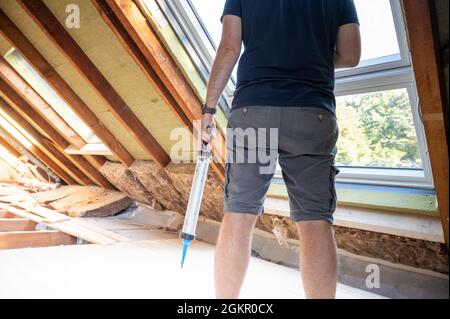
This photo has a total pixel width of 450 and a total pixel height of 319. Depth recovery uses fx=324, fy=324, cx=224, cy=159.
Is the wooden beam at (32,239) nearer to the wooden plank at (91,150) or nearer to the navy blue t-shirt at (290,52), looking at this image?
the wooden plank at (91,150)

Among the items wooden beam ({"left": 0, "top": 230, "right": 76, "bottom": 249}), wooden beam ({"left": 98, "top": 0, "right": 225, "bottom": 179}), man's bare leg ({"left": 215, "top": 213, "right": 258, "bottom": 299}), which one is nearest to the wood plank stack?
wooden beam ({"left": 0, "top": 230, "right": 76, "bottom": 249})

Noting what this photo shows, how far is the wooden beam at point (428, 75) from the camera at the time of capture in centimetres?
96

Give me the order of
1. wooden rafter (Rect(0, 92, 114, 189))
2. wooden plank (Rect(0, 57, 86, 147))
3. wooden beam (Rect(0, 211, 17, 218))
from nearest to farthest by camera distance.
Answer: wooden plank (Rect(0, 57, 86, 147)), wooden beam (Rect(0, 211, 17, 218)), wooden rafter (Rect(0, 92, 114, 189))

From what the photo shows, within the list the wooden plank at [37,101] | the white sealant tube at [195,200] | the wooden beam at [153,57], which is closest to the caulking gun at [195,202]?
the white sealant tube at [195,200]

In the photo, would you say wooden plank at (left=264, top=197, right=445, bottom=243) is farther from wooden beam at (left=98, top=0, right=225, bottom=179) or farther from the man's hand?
the man's hand

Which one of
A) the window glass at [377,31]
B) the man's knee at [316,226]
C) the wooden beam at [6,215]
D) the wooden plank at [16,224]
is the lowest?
the wooden plank at [16,224]

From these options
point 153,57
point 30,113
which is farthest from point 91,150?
point 153,57

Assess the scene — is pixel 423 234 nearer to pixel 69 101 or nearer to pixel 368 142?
pixel 368 142

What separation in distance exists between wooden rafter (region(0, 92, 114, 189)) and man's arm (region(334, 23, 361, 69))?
12.1 ft

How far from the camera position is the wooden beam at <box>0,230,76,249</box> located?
2418 millimetres

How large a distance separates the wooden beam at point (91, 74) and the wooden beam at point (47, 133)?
1.32 metres

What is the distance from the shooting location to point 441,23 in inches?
37.4

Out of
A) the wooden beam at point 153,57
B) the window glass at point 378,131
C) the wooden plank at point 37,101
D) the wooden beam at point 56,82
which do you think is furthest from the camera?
the wooden plank at point 37,101

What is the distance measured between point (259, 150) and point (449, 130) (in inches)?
19.4
